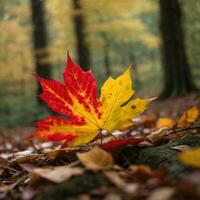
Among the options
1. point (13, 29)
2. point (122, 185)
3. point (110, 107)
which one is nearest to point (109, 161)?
point (122, 185)

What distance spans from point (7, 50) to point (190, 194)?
52.1 feet

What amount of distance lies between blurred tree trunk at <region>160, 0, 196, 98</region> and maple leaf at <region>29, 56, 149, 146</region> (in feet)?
24.0

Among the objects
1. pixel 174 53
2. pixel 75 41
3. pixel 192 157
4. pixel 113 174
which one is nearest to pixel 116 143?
pixel 113 174

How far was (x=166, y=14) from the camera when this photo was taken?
876 cm

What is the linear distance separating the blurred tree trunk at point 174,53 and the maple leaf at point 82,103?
7.32 m

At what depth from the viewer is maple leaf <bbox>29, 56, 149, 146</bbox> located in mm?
1261

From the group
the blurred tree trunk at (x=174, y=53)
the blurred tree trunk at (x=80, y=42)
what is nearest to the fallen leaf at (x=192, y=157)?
the blurred tree trunk at (x=174, y=53)

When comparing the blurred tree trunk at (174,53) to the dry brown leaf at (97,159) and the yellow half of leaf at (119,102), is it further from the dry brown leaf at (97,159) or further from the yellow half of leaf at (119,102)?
the dry brown leaf at (97,159)

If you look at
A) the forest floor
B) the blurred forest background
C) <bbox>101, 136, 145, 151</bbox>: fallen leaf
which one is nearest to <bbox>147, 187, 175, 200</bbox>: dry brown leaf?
the forest floor

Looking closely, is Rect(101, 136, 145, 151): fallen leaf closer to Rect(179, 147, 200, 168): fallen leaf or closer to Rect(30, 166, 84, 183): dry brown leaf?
Rect(30, 166, 84, 183): dry brown leaf

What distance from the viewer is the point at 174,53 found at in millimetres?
8805

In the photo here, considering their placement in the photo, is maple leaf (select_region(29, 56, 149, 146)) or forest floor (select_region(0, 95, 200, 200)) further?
maple leaf (select_region(29, 56, 149, 146))

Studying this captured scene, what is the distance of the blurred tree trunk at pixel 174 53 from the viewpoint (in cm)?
855

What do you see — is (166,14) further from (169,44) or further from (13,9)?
(13,9)
